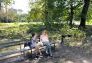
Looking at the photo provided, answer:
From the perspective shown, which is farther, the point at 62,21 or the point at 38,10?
the point at 38,10

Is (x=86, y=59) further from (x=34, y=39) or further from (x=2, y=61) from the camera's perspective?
(x=2, y=61)

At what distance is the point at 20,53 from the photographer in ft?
31.2

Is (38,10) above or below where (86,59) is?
above

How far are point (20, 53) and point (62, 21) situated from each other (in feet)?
37.0

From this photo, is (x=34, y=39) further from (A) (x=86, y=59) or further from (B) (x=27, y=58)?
(A) (x=86, y=59)

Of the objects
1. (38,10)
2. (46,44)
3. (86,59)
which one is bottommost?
(86,59)

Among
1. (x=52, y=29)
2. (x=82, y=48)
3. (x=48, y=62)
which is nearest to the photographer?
(x=48, y=62)

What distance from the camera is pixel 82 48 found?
40.0ft

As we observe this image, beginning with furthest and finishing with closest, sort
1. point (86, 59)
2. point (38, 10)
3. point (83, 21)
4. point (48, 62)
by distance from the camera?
point (38, 10) → point (83, 21) → point (86, 59) → point (48, 62)

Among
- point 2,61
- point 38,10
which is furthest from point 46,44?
point 38,10

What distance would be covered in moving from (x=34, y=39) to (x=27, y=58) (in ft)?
3.15

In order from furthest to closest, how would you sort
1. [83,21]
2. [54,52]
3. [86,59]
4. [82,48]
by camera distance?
[83,21] → [82,48] → [54,52] → [86,59]

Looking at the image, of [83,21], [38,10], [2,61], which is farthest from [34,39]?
[38,10]

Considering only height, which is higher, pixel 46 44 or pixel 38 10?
pixel 38 10
